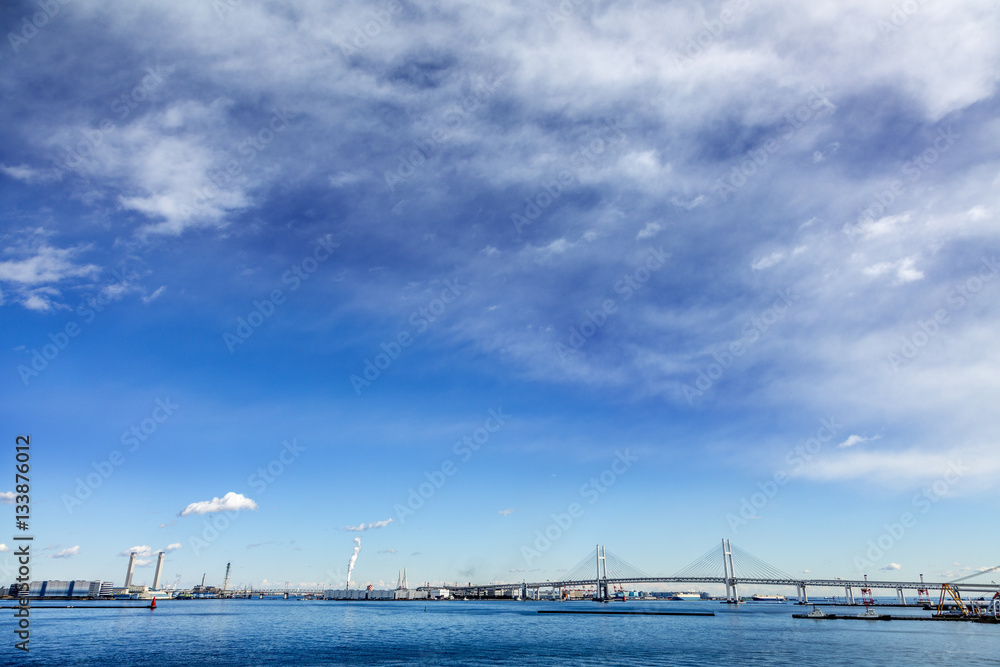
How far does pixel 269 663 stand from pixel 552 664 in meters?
29.7

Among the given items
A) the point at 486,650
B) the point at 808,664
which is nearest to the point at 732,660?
the point at 808,664

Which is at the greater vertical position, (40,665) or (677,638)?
(40,665)

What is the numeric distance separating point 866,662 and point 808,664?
6970 millimetres

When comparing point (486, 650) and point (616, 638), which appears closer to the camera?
point (486, 650)

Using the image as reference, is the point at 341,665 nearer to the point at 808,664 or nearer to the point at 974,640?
the point at 808,664

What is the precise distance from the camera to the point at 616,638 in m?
85.2

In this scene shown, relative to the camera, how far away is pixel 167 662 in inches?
2080

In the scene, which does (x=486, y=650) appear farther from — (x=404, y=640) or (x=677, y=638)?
(x=677, y=638)

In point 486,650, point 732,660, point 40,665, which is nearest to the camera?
point 40,665

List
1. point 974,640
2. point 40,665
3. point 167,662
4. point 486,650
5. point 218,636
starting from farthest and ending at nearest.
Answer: point 218,636 → point 974,640 → point 486,650 → point 167,662 → point 40,665

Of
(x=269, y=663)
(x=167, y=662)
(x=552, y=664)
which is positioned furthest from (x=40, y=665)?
(x=552, y=664)

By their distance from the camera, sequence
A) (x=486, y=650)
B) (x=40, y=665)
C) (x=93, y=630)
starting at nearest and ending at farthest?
(x=40, y=665) → (x=486, y=650) → (x=93, y=630)

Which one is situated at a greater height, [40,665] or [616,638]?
[40,665]

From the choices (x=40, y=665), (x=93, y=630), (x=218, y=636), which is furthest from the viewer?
(x=93, y=630)
